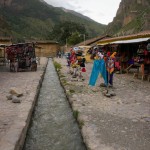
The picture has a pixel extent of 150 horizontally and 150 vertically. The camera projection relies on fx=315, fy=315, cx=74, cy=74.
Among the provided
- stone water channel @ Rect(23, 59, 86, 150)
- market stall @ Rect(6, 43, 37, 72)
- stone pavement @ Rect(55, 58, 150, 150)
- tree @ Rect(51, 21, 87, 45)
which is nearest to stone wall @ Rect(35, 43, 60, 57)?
tree @ Rect(51, 21, 87, 45)

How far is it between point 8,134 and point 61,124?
2.33m

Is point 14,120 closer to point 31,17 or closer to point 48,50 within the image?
point 48,50

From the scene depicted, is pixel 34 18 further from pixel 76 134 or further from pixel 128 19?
pixel 76 134

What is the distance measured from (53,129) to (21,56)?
1809 cm

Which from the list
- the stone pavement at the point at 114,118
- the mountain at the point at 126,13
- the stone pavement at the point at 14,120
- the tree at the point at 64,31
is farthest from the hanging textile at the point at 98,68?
the mountain at the point at 126,13

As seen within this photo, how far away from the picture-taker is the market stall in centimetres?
2572

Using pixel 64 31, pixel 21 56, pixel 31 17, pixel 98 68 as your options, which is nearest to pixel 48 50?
pixel 64 31

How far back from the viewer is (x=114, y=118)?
8922 millimetres

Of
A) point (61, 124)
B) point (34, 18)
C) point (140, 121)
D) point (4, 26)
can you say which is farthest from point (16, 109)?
point (34, 18)

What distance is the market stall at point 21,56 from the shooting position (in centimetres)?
2572

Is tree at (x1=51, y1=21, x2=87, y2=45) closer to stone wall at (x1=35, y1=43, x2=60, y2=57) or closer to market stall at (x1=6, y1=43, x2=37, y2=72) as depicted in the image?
stone wall at (x1=35, y1=43, x2=60, y2=57)

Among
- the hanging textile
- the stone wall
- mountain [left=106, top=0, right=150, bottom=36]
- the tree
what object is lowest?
the stone wall

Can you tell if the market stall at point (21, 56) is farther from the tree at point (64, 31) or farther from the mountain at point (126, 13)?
the mountain at point (126, 13)

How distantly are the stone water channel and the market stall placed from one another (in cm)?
1330
